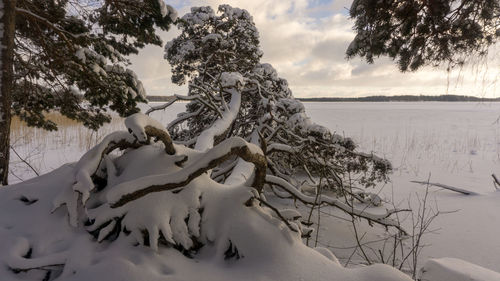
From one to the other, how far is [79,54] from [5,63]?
2.50ft

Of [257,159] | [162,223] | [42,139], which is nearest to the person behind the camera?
[162,223]

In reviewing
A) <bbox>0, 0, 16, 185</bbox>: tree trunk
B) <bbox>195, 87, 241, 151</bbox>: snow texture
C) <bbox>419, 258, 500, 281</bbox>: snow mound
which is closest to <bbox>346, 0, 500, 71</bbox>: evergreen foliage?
<bbox>195, 87, 241, 151</bbox>: snow texture

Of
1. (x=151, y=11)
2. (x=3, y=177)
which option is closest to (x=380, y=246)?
(x=151, y=11)

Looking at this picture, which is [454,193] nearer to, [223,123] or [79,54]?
[223,123]

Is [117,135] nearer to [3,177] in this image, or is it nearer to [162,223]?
[162,223]

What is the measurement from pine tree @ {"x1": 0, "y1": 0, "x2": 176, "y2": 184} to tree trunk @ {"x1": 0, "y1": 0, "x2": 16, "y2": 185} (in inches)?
7.8

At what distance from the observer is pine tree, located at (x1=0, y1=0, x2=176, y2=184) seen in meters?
3.64

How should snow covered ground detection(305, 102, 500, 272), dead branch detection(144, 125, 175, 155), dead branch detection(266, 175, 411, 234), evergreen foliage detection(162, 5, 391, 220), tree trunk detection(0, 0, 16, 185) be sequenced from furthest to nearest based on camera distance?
evergreen foliage detection(162, 5, 391, 220) → snow covered ground detection(305, 102, 500, 272) → tree trunk detection(0, 0, 16, 185) → dead branch detection(266, 175, 411, 234) → dead branch detection(144, 125, 175, 155)

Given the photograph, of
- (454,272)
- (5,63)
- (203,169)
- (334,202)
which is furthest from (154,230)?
(5,63)

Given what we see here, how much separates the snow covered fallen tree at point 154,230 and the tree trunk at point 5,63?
7.30 ft

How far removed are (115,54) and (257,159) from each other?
154 inches

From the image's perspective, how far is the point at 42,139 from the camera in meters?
9.73

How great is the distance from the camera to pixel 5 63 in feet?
9.82

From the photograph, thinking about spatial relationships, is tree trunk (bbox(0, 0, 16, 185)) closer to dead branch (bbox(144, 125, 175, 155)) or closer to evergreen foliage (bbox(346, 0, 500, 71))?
dead branch (bbox(144, 125, 175, 155))
